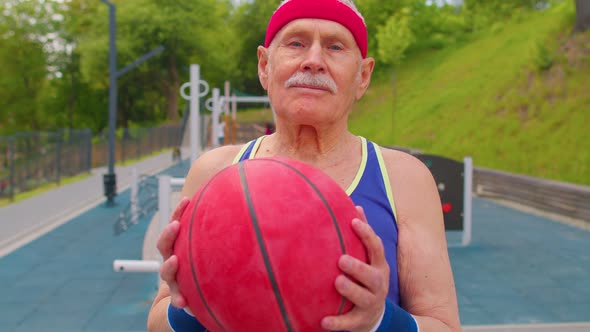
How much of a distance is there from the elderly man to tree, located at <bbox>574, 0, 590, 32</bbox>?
20042 mm

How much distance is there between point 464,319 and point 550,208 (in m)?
7.75

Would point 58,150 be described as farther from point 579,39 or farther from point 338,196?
point 338,196

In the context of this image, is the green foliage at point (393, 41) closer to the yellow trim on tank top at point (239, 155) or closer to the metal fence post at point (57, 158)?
the metal fence post at point (57, 158)

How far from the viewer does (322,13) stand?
1.67 m

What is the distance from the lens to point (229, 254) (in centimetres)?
127

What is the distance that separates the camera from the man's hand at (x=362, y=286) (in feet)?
4.09

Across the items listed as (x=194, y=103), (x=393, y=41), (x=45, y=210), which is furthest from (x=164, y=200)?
(x=393, y=41)

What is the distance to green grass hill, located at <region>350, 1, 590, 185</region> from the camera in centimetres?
1670

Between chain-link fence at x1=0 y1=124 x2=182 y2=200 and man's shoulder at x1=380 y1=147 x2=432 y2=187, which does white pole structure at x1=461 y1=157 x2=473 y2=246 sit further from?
chain-link fence at x1=0 y1=124 x2=182 y2=200

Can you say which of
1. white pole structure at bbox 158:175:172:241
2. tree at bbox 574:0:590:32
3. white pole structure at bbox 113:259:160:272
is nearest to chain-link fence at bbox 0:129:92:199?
white pole structure at bbox 158:175:172:241

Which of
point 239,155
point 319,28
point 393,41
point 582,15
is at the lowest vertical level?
point 239,155

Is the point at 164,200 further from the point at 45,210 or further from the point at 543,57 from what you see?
the point at 543,57

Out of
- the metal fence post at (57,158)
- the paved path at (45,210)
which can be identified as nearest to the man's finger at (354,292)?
the paved path at (45,210)

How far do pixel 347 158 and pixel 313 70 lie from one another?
0.33 metres
